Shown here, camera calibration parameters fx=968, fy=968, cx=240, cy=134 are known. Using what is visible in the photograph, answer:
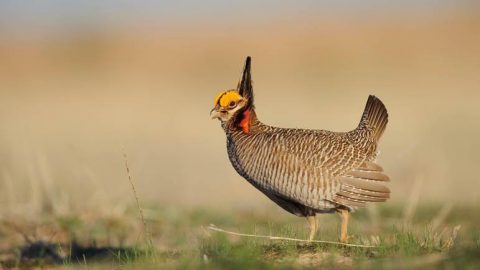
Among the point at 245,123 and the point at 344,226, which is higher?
the point at 245,123

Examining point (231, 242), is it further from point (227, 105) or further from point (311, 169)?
point (227, 105)

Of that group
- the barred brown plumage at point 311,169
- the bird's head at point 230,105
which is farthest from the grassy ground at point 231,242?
the bird's head at point 230,105

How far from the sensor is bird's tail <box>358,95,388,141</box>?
719 cm

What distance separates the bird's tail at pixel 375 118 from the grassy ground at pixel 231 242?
764 millimetres

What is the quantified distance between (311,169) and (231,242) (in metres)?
0.70

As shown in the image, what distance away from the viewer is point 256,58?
90.0 feet

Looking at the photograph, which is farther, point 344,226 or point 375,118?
point 375,118

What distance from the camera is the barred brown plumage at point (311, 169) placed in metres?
6.21

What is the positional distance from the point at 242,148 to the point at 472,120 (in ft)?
30.9

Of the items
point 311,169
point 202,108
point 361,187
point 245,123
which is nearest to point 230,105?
point 245,123

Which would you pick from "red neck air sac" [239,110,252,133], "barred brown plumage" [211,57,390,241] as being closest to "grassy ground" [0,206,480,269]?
"barred brown plumage" [211,57,390,241]

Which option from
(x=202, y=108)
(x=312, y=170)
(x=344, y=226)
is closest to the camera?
(x=312, y=170)

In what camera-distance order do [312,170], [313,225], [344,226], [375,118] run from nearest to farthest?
[312,170], [344,226], [313,225], [375,118]

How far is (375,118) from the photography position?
7.27 m
